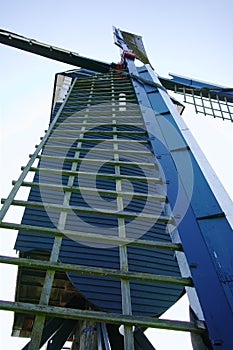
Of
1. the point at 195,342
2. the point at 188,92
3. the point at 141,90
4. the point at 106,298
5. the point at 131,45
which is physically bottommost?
the point at 195,342

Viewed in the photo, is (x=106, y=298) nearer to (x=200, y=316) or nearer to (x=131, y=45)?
(x=200, y=316)

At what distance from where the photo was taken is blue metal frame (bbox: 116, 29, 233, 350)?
52.1 inches

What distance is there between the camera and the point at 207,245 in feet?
5.52

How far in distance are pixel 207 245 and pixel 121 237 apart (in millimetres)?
506

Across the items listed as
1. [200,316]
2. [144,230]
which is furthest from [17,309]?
[144,230]

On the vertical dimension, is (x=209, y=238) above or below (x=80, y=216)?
below

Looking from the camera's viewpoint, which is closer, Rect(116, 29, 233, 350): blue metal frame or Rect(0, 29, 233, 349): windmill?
Rect(116, 29, 233, 350): blue metal frame

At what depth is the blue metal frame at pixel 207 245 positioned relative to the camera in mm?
1323

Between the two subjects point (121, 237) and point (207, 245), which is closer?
point (207, 245)

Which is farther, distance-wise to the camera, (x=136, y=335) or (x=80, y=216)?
(x=80, y=216)

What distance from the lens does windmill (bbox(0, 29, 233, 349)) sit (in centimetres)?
144

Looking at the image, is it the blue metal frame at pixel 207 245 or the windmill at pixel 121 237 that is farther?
the windmill at pixel 121 237

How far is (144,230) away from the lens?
434cm

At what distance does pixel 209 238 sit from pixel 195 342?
21.1 inches
